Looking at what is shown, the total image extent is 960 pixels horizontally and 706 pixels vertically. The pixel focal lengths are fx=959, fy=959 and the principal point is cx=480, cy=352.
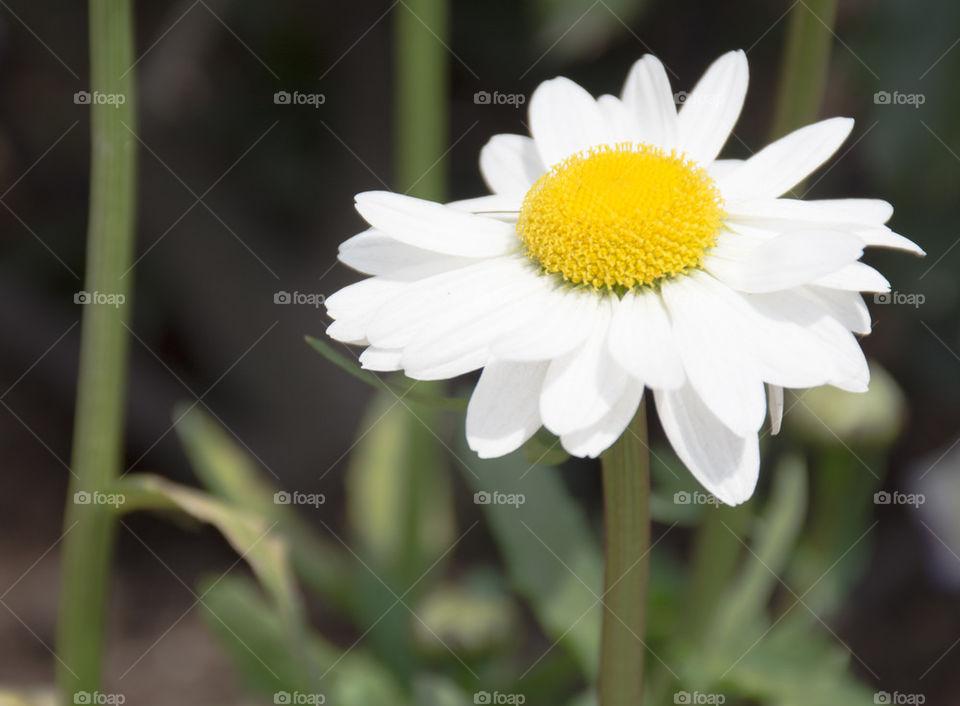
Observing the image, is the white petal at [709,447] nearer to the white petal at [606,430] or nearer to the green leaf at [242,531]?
the white petal at [606,430]

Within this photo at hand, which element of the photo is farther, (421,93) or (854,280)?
(421,93)

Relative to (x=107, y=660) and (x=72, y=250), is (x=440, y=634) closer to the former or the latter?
(x=107, y=660)

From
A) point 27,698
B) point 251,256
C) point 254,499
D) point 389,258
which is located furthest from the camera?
point 251,256

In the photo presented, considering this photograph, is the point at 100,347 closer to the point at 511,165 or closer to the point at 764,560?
the point at 511,165

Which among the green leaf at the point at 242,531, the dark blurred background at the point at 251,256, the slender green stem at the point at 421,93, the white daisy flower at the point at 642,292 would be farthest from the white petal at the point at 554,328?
the dark blurred background at the point at 251,256

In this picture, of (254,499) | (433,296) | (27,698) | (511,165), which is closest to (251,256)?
(254,499)

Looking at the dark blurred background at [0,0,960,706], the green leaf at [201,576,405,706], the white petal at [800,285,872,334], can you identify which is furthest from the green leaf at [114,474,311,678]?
the dark blurred background at [0,0,960,706]

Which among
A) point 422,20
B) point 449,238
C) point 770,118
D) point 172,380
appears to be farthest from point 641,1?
point 172,380
